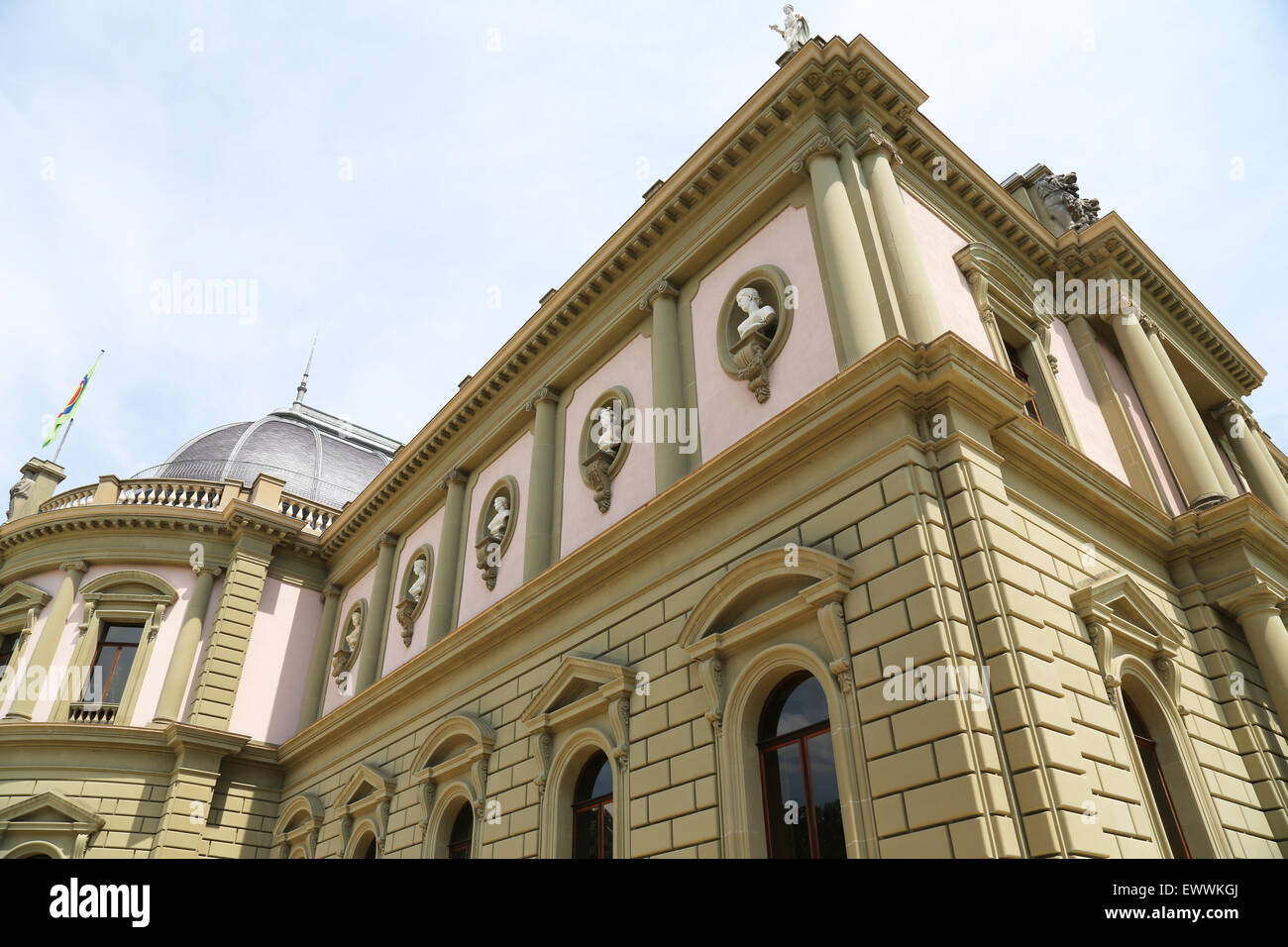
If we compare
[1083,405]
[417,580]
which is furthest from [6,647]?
[1083,405]

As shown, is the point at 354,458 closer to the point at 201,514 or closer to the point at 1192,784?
the point at 201,514

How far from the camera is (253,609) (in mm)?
23625

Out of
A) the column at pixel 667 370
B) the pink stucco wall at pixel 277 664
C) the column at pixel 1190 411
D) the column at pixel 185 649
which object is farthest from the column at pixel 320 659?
the column at pixel 1190 411

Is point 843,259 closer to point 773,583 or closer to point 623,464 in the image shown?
point 773,583

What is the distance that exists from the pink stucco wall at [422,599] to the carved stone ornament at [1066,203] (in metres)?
15.4

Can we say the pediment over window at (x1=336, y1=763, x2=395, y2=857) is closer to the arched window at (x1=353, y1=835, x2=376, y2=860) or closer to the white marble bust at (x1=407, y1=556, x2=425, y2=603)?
the arched window at (x1=353, y1=835, x2=376, y2=860)

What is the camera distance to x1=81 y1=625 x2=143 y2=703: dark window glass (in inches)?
864

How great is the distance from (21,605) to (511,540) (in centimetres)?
1581

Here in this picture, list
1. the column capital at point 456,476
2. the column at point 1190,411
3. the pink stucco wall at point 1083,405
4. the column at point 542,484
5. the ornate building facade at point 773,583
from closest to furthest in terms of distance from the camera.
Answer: the ornate building facade at point 773,583 → the pink stucco wall at point 1083,405 → the column at point 542,484 → the column at point 1190,411 → the column capital at point 456,476

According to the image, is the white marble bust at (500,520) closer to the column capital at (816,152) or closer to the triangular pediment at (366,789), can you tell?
the triangular pediment at (366,789)

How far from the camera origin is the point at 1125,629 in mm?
11078

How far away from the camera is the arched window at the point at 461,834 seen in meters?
15.0
